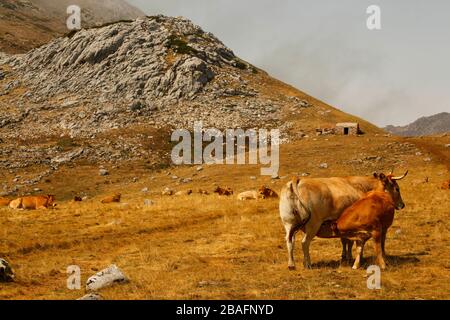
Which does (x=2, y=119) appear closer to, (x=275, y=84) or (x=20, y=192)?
(x=20, y=192)

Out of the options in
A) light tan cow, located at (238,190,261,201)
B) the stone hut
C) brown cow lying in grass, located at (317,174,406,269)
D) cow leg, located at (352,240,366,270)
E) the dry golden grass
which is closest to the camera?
the dry golden grass

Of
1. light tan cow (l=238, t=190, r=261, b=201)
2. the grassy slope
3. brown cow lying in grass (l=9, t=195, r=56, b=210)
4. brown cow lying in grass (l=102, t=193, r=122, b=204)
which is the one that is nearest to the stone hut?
the grassy slope

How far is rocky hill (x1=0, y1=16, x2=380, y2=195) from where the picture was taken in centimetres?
6341

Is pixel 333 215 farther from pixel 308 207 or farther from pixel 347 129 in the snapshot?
pixel 347 129

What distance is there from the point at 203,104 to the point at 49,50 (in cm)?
3751

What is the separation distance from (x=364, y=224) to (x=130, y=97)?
217 feet

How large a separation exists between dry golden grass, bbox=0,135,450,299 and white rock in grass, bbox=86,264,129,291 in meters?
0.26

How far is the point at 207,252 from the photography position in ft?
60.2

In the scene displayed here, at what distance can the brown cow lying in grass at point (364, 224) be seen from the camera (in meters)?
14.2

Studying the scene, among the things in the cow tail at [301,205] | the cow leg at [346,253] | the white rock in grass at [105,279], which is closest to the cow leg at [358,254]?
the cow leg at [346,253]

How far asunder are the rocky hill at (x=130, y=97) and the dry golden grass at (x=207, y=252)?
3147cm

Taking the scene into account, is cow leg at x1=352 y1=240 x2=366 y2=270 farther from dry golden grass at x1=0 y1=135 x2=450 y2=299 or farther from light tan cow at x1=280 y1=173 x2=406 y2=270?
light tan cow at x1=280 y1=173 x2=406 y2=270

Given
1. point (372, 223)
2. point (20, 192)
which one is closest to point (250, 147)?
point (20, 192)

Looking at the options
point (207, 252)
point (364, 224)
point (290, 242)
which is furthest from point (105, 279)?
point (364, 224)
